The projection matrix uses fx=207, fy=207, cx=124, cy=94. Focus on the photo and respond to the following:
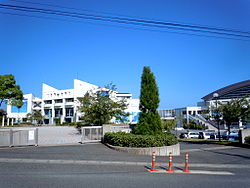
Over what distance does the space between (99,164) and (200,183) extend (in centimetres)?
488

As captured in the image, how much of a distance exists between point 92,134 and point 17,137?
18.7 ft

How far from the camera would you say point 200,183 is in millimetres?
6879

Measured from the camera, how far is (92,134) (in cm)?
1775

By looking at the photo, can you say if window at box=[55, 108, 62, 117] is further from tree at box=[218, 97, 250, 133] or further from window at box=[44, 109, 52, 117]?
tree at box=[218, 97, 250, 133]

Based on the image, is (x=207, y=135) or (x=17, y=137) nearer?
(x=17, y=137)

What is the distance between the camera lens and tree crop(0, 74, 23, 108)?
122 ft

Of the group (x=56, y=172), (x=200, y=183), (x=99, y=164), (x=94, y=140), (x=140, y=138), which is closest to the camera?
(x=200, y=183)

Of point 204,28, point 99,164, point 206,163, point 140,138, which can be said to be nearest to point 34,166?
point 99,164

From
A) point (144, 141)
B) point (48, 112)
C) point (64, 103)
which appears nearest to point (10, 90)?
point (64, 103)

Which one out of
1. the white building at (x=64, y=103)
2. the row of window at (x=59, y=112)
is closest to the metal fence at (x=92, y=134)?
the white building at (x=64, y=103)

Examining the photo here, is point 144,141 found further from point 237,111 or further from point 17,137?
point 237,111

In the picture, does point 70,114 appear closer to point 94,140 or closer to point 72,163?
point 94,140

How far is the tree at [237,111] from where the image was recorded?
66.2ft

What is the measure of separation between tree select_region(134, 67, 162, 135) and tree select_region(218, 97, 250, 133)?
1015 cm
